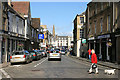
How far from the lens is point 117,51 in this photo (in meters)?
22.0

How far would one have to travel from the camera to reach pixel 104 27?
26734 mm

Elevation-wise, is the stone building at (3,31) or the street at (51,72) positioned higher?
the stone building at (3,31)

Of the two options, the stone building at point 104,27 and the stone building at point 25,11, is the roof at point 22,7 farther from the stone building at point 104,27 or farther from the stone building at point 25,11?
the stone building at point 104,27

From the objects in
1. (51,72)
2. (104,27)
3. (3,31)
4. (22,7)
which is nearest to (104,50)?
(104,27)

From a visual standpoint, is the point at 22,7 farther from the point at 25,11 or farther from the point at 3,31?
the point at 3,31

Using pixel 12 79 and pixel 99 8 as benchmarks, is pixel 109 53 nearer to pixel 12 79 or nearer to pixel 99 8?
pixel 99 8

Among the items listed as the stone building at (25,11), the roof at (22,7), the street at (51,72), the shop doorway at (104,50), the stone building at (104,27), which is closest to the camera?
the street at (51,72)

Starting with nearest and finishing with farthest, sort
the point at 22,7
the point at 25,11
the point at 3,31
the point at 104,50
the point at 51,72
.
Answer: the point at 51,72
the point at 3,31
the point at 104,50
the point at 25,11
the point at 22,7

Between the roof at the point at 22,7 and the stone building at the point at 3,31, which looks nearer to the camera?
the stone building at the point at 3,31

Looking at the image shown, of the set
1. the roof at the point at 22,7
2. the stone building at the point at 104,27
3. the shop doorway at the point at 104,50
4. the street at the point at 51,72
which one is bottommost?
the street at the point at 51,72

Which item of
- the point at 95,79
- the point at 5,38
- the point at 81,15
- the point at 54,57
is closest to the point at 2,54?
the point at 5,38

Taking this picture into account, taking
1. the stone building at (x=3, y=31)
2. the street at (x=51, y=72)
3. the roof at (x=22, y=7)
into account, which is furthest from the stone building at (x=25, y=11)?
the street at (x=51, y=72)

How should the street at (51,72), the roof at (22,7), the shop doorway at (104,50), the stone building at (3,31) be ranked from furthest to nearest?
1. the roof at (22,7)
2. the shop doorway at (104,50)
3. the stone building at (3,31)
4. the street at (51,72)

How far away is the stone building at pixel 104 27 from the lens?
75.7 feet
